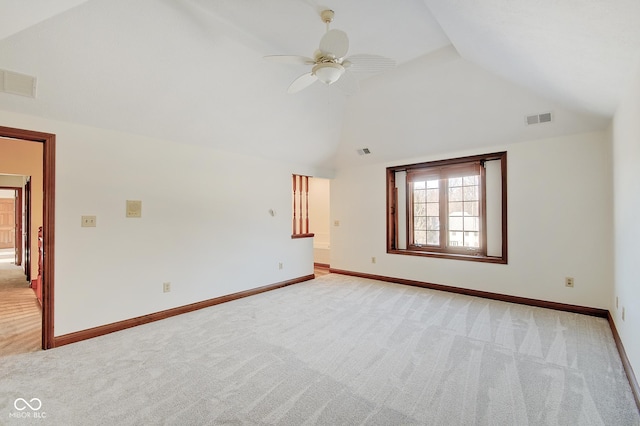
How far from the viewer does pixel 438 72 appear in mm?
3459

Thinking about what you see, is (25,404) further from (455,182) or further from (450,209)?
(455,182)

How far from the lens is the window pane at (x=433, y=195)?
501cm

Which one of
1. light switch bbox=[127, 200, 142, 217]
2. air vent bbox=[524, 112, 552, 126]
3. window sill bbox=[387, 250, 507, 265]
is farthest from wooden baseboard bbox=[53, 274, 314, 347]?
air vent bbox=[524, 112, 552, 126]

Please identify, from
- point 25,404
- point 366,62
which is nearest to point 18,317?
point 25,404

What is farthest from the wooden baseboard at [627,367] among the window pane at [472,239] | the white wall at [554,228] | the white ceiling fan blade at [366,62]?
the white ceiling fan blade at [366,62]

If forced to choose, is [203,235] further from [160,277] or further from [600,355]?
[600,355]

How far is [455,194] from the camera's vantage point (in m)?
4.81

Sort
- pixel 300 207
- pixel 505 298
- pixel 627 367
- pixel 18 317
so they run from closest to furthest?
pixel 627 367 < pixel 18 317 < pixel 505 298 < pixel 300 207

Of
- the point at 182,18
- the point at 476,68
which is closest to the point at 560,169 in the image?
the point at 476,68

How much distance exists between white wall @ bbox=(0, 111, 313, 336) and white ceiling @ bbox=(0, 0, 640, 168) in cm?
27

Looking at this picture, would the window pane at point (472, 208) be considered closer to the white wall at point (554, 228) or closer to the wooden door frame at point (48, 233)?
the white wall at point (554, 228)

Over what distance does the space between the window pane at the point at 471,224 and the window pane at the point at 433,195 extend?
57cm

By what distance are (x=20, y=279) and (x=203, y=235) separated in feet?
14.7

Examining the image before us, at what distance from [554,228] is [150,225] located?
502 centimetres
